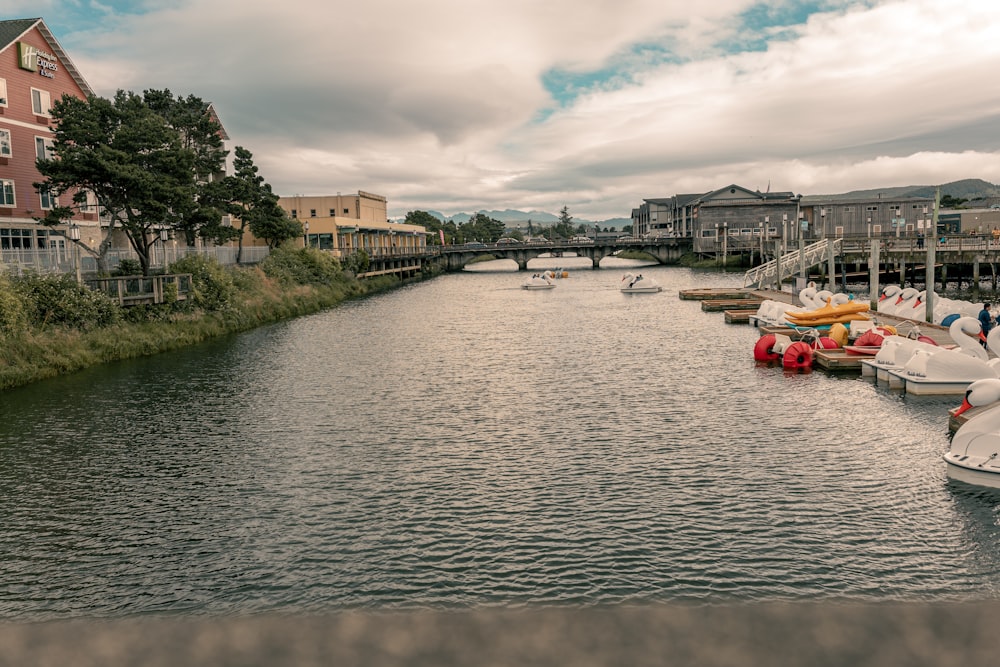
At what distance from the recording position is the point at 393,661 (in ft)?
32.8

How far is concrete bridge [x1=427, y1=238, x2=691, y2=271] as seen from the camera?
140 m

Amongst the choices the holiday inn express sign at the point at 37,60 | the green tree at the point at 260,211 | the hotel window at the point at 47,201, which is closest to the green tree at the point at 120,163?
the hotel window at the point at 47,201

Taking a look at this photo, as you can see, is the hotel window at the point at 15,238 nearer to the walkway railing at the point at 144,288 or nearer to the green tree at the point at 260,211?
the walkway railing at the point at 144,288

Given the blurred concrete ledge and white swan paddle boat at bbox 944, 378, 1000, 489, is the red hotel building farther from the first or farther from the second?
white swan paddle boat at bbox 944, 378, 1000, 489

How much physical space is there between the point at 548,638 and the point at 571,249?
132608mm

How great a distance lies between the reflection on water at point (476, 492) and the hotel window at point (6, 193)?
23816mm

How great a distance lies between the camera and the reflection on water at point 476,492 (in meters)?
12.5

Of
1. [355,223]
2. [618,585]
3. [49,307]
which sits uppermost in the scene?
[355,223]

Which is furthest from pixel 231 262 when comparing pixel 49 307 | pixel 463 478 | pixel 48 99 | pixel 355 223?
pixel 463 478

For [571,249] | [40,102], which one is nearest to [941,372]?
[40,102]

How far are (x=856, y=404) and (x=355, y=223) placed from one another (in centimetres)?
8929

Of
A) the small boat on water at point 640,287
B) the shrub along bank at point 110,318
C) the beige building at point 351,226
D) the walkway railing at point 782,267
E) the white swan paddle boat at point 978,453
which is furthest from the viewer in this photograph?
the beige building at point 351,226

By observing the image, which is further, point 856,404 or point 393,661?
point 856,404

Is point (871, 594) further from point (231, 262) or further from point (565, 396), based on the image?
point (231, 262)
